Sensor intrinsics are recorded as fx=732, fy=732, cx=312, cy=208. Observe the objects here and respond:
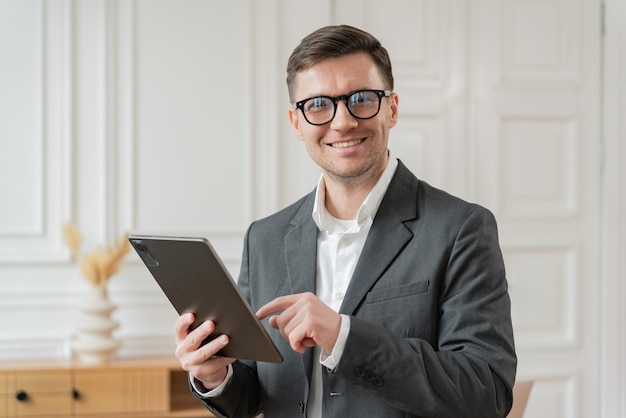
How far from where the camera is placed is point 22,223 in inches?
116

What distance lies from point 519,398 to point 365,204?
1127mm

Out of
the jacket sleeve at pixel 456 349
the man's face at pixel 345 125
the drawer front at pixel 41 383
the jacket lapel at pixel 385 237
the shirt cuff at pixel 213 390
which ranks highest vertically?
the man's face at pixel 345 125

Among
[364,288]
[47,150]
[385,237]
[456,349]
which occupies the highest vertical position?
[47,150]

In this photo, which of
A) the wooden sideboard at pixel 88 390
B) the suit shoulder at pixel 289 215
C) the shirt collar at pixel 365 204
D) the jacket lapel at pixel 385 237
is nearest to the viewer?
the jacket lapel at pixel 385 237

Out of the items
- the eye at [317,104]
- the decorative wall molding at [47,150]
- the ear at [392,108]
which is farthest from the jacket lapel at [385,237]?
the decorative wall molding at [47,150]

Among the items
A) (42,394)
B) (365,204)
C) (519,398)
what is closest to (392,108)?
(365,204)

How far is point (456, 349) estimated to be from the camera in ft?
5.06

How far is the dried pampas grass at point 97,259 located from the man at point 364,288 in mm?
1144

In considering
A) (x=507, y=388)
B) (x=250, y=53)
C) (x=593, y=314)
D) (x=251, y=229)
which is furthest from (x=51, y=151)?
(x=593, y=314)

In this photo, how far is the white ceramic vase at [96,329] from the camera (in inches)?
109

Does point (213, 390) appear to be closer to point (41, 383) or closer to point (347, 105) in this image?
point (347, 105)

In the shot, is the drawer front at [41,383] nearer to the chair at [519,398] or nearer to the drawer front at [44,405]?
the drawer front at [44,405]

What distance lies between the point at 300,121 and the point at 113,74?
1524mm

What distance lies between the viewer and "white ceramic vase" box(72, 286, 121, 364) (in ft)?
9.09
